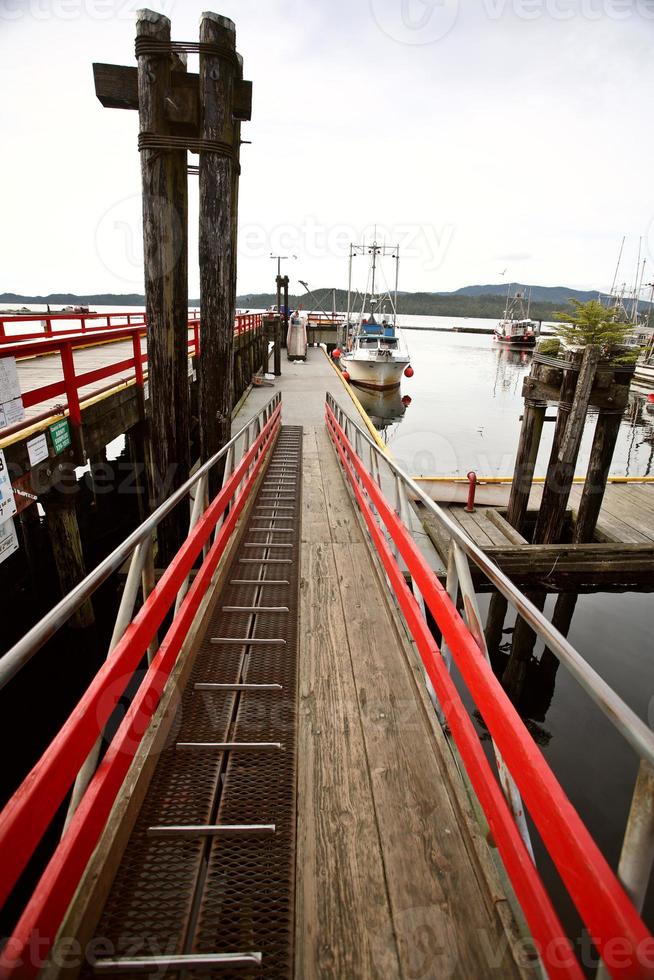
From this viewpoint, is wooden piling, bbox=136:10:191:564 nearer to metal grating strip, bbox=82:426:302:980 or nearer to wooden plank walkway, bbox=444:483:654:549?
metal grating strip, bbox=82:426:302:980

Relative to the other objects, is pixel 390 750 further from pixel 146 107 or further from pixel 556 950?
pixel 146 107

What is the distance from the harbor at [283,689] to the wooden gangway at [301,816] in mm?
11

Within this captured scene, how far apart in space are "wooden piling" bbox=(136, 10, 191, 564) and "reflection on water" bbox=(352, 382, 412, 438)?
21.1 meters

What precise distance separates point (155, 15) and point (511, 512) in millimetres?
8469

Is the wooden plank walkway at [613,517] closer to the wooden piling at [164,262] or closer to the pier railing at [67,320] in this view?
the wooden piling at [164,262]

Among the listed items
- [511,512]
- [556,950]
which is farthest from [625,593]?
[556,950]

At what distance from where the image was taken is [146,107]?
4.50m

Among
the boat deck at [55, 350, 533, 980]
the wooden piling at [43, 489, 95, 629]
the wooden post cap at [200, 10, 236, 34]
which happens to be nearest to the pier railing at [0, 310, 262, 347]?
the wooden piling at [43, 489, 95, 629]

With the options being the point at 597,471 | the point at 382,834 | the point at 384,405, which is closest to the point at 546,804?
the point at 382,834

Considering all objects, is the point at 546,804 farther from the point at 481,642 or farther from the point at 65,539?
the point at 65,539

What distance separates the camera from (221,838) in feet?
7.09

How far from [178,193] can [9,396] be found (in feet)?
8.56

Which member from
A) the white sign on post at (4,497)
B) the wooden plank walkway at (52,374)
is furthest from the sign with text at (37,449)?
the white sign on post at (4,497)

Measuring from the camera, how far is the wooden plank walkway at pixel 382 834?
1742 millimetres
